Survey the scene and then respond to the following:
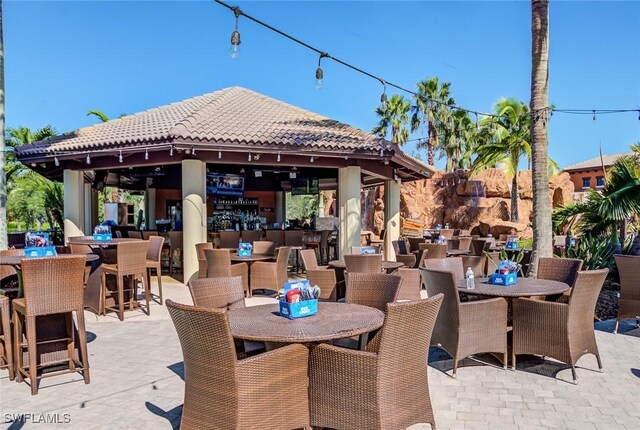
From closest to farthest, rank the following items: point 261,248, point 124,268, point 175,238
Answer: point 124,268 → point 261,248 → point 175,238

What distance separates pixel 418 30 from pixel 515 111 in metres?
9.92

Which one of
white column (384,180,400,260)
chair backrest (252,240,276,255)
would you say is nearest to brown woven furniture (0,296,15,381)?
chair backrest (252,240,276,255)

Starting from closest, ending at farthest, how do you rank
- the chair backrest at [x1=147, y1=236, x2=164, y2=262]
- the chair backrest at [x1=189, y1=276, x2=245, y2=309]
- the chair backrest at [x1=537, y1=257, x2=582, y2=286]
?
the chair backrest at [x1=189, y1=276, x2=245, y2=309]
the chair backrest at [x1=537, y1=257, x2=582, y2=286]
the chair backrest at [x1=147, y1=236, x2=164, y2=262]

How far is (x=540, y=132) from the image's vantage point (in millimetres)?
6230

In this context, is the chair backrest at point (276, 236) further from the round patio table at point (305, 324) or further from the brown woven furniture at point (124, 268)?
the round patio table at point (305, 324)

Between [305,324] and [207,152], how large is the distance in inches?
255

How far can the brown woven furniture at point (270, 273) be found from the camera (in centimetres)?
723

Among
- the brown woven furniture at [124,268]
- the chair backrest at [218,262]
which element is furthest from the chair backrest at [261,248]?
the brown woven furniture at [124,268]

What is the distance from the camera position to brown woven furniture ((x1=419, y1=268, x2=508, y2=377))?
3.82 metres

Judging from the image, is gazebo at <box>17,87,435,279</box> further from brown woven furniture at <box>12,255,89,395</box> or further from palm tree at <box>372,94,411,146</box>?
palm tree at <box>372,94,411,146</box>

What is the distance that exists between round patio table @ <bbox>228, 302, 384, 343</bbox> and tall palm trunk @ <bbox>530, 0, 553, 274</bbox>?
408 centimetres

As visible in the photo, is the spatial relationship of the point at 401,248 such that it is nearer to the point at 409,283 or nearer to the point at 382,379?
the point at 409,283

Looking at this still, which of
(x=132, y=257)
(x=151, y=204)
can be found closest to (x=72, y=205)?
(x=151, y=204)

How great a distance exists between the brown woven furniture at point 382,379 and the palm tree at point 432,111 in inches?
928
